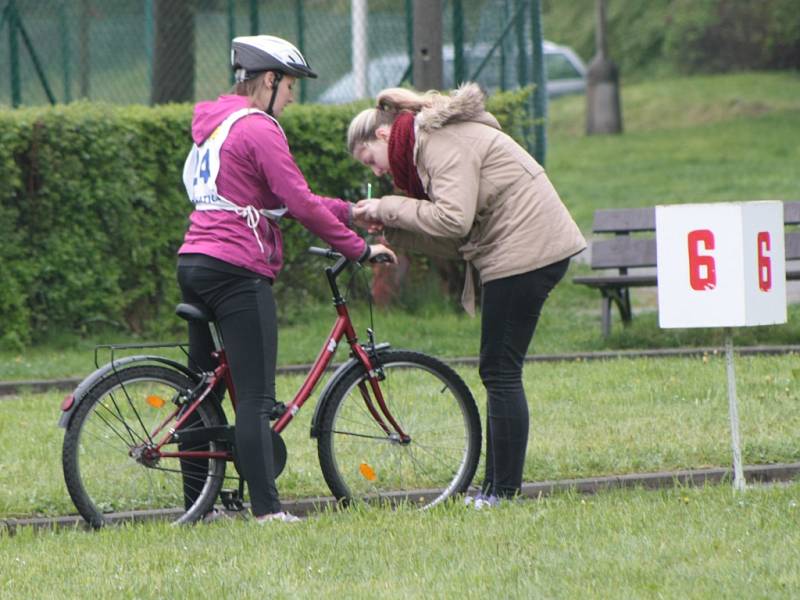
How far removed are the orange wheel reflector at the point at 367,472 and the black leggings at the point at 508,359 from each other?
0.46 metres

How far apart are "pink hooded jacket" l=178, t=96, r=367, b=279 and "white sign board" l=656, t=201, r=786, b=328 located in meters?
1.38

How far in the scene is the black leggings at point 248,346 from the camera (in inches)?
240

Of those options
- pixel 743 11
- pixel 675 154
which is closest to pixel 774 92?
pixel 743 11

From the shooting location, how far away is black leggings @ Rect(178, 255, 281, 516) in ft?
20.0

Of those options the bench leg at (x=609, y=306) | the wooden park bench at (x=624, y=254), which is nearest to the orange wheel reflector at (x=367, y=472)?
the wooden park bench at (x=624, y=254)

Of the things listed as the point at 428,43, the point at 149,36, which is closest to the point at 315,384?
the point at 428,43

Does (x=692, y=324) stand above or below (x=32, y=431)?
above

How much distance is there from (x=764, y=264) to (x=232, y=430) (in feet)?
7.38

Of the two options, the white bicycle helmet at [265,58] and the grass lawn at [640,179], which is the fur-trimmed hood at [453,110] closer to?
the white bicycle helmet at [265,58]

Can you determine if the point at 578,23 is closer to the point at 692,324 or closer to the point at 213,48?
the point at 213,48

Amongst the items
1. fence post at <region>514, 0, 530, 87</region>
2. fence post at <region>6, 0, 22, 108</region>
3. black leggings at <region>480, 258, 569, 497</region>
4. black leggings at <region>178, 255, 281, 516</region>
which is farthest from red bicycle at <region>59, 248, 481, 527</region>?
fence post at <region>514, 0, 530, 87</region>

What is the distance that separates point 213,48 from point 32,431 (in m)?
6.79

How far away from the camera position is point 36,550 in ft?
19.3

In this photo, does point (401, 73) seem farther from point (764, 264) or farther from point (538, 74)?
point (764, 264)
